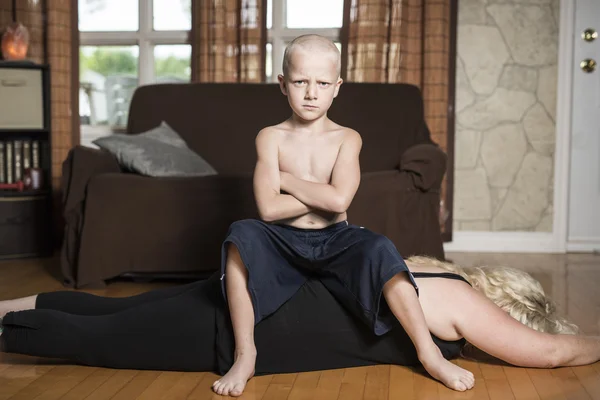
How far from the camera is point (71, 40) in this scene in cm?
493

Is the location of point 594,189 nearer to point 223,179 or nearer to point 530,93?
point 530,93

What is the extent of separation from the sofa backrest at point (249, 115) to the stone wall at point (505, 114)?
1.85ft

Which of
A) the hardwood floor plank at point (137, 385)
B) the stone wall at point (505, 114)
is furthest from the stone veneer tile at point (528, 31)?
the hardwood floor plank at point (137, 385)

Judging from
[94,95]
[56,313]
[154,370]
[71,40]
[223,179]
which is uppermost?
[71,40]

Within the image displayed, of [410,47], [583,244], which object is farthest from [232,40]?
[583,244]

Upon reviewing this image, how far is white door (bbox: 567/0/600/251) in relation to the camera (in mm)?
4715

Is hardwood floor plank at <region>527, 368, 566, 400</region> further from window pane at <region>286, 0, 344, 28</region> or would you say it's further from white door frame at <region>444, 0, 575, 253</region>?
window pane at <region>286, 0, 344, 28</region>

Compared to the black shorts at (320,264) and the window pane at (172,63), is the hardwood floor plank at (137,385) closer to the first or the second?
the black shorts at (320,264)

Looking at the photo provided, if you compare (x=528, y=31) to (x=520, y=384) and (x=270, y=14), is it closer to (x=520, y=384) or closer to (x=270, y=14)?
(x=270, y=14)

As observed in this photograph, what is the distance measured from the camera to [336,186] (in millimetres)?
2051

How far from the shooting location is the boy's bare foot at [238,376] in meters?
1.85

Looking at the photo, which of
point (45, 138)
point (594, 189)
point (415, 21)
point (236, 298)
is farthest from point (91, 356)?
point (594, 189)

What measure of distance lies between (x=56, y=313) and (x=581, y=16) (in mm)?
3819

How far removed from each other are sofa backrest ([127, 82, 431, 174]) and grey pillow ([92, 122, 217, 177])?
0.25 m
